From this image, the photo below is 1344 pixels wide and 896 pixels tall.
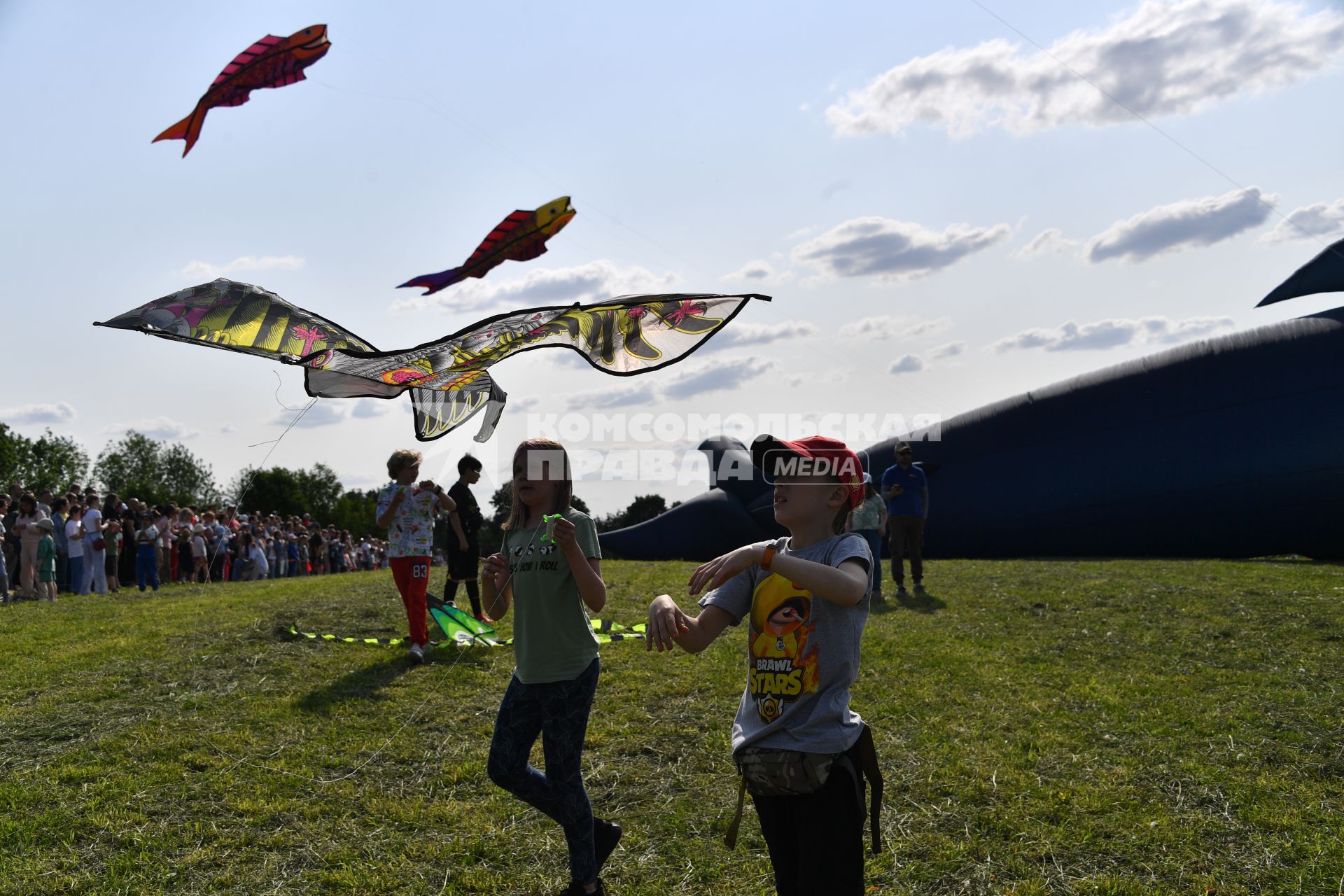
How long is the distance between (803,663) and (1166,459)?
50.4 ft

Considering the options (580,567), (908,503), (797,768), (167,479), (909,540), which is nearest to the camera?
(797,768)

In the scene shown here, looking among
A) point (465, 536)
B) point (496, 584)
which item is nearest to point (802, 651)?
point (496, 584)

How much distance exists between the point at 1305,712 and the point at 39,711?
30.6 feet

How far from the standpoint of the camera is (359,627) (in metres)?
10.3

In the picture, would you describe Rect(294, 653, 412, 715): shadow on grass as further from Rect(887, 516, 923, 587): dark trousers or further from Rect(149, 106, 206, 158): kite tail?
Rect(887, 516, 923, 587): dark trousers

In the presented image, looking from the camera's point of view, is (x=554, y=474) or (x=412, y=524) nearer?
(x=554, y=474)

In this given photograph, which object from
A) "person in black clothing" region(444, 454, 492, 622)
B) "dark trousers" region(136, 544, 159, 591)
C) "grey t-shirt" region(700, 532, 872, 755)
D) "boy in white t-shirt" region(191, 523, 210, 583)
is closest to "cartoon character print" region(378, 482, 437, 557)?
"person in black clothing" region(444, 454, 492, 622)

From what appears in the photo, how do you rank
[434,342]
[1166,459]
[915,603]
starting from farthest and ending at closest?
[1166,459] → [915,603] → [434,342]

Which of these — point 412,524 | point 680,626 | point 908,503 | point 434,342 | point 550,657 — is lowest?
point 550,657

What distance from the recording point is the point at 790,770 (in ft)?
9.20

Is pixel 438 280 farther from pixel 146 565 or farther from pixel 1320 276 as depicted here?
pixel 1320 276

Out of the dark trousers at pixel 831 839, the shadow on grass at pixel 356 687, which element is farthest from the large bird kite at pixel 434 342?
the shadow on grass at pixel 356 687

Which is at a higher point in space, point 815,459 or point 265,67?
point 265,67

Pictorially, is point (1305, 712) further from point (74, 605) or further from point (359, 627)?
point (74, 605)
